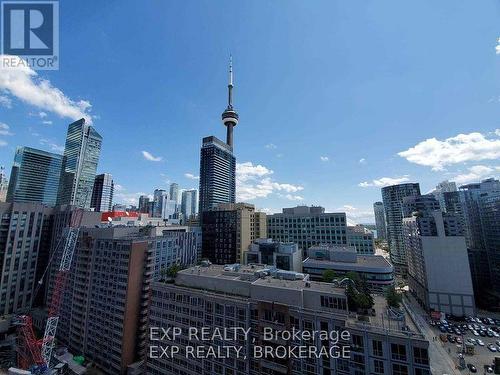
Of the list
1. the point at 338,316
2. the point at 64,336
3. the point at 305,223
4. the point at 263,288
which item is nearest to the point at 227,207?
the point at 305,223

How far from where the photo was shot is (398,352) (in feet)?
122

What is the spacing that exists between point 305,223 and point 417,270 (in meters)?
69.6

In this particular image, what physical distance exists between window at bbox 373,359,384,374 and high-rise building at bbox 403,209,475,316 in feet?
346

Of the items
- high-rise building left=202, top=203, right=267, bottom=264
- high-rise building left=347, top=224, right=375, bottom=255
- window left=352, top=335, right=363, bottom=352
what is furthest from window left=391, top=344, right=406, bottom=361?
high-rise building left=202, top=203, right=267, bottom=264

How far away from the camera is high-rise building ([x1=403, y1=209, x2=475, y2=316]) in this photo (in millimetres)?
110688

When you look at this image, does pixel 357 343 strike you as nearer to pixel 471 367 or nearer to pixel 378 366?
pixel 378 366

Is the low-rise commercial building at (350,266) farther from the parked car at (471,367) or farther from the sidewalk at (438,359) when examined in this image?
the parked car at (471,367)

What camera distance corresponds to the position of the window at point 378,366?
3773 centimetres

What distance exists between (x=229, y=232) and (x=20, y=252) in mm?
103423

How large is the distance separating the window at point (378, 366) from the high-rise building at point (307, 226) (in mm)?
95571

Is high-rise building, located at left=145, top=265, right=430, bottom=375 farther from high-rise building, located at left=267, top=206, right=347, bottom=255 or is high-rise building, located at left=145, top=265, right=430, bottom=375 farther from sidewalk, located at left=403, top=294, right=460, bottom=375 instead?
high-rise building, located at left=267, top=206, right=347, bottom=255

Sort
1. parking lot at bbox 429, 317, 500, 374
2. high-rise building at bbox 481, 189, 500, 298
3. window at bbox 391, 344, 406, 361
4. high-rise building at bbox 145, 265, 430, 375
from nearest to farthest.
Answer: window at bbox 391, 344, 406, 361
high-rise building at bbox 145, 265, 430, 375
parking lot at bbox 429, 317, 500, 374
high-rise building at bbox 481, 189, 500, 298

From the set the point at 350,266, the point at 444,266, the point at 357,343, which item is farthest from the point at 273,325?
the point at 444,266

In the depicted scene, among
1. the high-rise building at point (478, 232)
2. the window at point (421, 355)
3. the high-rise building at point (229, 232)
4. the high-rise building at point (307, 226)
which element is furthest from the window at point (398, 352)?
the high-rise building at point (478, 232)
